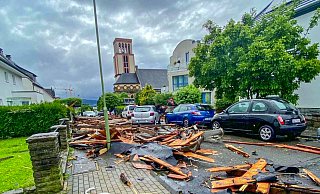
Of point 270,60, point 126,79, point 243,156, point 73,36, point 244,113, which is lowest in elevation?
point 243,156

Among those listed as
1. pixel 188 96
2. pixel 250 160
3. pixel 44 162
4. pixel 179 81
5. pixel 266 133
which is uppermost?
Result: pixel 179 81

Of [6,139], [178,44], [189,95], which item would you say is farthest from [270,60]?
[178,44]

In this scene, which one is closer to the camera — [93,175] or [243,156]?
[93,175]

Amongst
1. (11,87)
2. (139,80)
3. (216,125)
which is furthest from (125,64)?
(216,125)

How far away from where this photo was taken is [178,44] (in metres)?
38.1

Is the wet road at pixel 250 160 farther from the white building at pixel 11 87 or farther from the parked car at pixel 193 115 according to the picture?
the white building at pixel 11 87

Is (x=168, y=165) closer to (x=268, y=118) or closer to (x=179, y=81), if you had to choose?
(x=268, y=118)

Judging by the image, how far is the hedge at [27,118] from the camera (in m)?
12.3

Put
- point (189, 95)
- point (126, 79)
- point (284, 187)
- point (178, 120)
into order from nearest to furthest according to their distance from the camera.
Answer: point (284, 187) < point (178, 120) < point (189, 95) < point (126, 79)

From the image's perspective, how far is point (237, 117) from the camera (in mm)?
9766

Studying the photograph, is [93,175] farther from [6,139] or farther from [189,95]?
[189,95]

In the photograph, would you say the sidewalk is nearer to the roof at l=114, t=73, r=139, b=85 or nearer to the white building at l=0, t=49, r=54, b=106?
the white building at l=0, t=49, r=54, b=106

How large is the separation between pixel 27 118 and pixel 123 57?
80.2 metres

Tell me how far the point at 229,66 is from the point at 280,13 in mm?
4282
